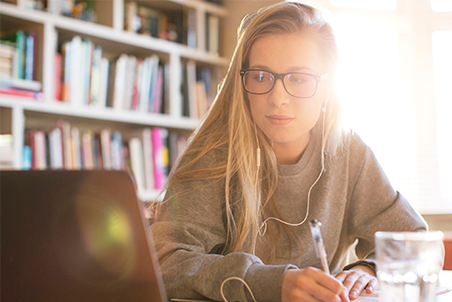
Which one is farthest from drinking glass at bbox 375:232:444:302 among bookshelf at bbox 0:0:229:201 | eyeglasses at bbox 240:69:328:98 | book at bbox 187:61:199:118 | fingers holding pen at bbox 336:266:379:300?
book at bbox 187:61:199:118

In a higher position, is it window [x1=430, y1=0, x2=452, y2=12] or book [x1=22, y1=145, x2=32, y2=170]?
window [x1=430, y1=0, x2=452, y2=12]

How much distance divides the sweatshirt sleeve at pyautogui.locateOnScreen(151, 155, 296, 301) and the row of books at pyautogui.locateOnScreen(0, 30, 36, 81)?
124 cm

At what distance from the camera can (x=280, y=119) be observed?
42.4 inches

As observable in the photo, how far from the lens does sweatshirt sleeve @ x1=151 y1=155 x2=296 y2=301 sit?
686 mm

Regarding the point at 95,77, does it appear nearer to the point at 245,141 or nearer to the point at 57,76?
the point at 57,76

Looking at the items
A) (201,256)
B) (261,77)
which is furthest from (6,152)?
(201,256)

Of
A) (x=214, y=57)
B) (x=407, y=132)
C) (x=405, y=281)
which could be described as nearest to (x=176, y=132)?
(x=214, y=57)

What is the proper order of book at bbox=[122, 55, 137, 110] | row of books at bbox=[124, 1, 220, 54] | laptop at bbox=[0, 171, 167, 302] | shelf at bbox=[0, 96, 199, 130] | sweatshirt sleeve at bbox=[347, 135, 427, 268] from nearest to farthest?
laptop at bbox=[0, 171, 167, 302] → sweatshirt sleeve at bbox=[347, 135, 427, 268] → shelf at bbox=[0, 96, 199, 130] → book at bbox=[122, 55, 137, 110] → row of books at bbox=[124, 1, 220, 54]

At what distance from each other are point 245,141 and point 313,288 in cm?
53

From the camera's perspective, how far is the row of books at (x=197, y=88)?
8.33 feet

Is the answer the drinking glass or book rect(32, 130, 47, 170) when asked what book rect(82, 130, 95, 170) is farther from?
the drinking glass

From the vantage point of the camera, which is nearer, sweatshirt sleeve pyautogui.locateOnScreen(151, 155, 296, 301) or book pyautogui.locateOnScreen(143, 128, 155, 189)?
sweatshirt sleeve pyautogui.locateOnScreen(151, 155, 296, 301)

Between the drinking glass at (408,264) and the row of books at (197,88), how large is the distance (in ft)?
6.72

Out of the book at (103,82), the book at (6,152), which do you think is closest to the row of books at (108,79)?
the book at (103,82)
